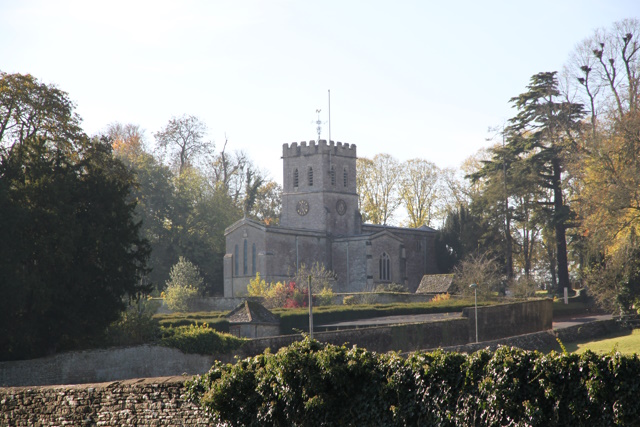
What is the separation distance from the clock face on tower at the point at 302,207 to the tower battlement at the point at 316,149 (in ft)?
13.3

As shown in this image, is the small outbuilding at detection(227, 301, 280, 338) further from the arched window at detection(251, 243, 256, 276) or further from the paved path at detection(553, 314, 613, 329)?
the arched window at detection(251, 243, 256, 276)

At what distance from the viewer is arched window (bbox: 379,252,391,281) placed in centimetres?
6844

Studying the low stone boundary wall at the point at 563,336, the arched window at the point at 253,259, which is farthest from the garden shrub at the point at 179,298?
the low stone boundary wall at the point at 563,336

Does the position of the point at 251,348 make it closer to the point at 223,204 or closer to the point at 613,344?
the point at 613,344

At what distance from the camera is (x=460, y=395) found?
10.9 meters

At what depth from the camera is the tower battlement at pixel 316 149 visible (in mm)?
72062

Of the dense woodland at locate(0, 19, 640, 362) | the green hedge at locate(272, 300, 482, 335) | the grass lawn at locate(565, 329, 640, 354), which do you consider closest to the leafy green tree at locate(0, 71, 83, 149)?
the dense woodland at locate(0, 19, 640, 362)

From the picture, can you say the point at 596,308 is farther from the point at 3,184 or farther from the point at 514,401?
the point at 514,401

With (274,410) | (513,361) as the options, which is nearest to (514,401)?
(513,361)

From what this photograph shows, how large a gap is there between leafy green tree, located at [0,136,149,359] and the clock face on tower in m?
44.3

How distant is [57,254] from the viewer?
83.0ft

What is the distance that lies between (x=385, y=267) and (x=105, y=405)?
54.8 meters

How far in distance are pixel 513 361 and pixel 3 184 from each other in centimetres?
1849

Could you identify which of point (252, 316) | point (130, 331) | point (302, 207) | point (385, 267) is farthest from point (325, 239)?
point (130, 331)
